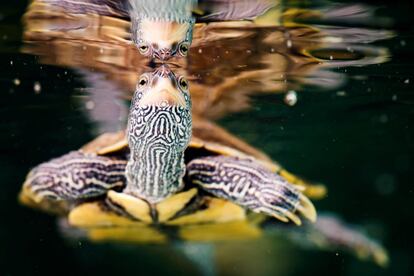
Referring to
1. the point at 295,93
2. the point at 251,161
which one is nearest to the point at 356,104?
the point at 295,93

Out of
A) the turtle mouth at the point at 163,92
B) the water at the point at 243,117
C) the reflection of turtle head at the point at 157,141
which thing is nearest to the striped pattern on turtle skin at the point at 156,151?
the reflection of turtle head at the point at 157,141

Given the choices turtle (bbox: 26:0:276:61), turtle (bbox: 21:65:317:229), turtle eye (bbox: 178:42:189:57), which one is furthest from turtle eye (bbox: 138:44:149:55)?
turtle (bbox: 21:65:317:229)

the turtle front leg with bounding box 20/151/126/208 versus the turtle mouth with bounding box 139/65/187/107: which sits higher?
the turtle mouth with bounding box 139/65/187/107

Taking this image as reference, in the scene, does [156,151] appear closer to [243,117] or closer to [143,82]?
[143,82]

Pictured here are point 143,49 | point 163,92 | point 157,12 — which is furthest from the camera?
point 143,49

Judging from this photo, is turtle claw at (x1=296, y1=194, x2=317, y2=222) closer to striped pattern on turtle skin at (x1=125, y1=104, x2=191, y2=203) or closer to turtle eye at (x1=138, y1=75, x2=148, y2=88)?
striped pattern on turtle skin at (x1=125, y1=104, x2=191, y2=203)

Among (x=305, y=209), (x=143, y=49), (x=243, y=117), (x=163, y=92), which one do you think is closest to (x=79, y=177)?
(x=163, y=92)

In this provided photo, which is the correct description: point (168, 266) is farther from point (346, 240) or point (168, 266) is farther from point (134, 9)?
point (134, 9)

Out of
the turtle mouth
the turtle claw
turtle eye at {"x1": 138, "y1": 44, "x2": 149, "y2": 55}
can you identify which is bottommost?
the turtle claw

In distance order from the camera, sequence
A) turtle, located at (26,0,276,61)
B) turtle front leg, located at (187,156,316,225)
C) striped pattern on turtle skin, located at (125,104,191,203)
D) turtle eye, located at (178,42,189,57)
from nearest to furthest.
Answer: turtle, located at (26,0,276,61) → striped pattern on turtle skin, located at (125,104,191,203) → turtle front leg, located at (187,156,316,225) → turtle eye, located at (178,42,189,57)
